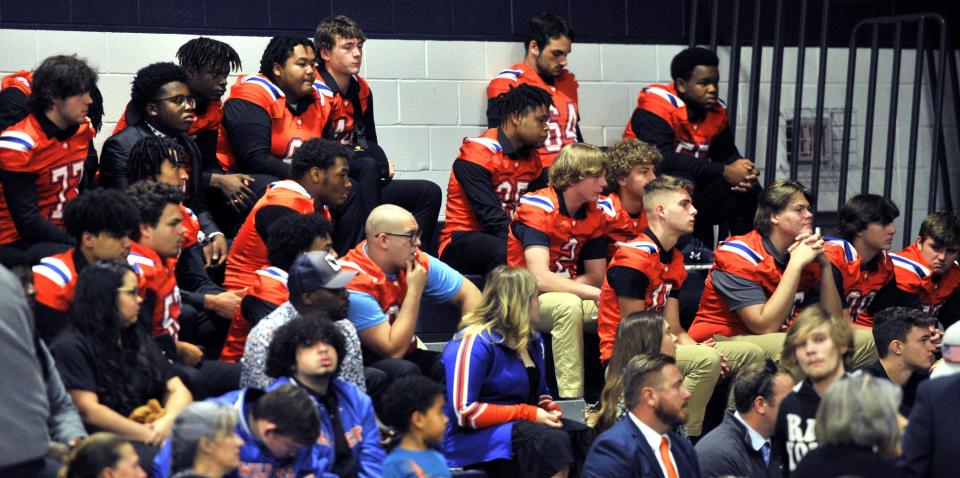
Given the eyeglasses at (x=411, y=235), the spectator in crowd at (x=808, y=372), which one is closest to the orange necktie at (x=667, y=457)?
the spectator in crowd at (x=808, y=372)

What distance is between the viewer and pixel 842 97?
8859 millimetres

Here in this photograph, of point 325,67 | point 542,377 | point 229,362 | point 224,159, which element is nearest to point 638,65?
point 325,67

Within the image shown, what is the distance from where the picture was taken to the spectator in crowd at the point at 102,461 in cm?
391

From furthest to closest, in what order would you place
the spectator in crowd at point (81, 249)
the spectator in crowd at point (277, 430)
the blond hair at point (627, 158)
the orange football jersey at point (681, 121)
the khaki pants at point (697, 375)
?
the orange football jersey at point (681, 121)
the blond hair at point (627, 158)
the khaki pants at point (697, 375)
the spectator in crowd at point (81, 249)
the spectator in crowd at point (277, 430)

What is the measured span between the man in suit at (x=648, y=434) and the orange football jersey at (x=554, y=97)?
2.53 m

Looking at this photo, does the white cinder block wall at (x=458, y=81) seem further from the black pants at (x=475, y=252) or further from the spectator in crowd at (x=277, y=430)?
the spectator in crowd at (x=277, y=430)

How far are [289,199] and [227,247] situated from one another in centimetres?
51

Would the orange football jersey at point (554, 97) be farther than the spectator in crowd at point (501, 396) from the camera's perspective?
Yes

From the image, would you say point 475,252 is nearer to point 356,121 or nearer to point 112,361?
point 356,121

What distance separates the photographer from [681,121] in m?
7.79

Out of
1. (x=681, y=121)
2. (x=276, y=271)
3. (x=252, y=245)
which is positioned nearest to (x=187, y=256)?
(x=252, y=245)

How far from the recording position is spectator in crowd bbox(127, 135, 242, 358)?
18.4 ft

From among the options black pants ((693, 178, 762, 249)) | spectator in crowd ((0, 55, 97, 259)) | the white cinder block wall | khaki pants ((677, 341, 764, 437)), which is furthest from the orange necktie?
the white cinder block wall

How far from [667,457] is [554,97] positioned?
3164 millimetres
